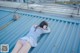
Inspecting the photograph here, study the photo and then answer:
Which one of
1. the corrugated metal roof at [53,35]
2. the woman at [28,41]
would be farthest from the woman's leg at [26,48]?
the corrugated metal roof at [53,35]

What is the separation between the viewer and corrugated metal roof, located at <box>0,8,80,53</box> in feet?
9.63

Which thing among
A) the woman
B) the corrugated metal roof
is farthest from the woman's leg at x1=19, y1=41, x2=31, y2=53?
the corrugated metal roof

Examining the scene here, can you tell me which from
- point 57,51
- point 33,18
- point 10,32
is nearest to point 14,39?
point 10,32

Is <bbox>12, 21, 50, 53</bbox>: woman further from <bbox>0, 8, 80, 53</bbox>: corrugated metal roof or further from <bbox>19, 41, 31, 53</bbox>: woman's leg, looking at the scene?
<bbox>0, 8, 80, 53</bbox>: corrugated metal roof

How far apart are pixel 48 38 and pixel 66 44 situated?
481mm

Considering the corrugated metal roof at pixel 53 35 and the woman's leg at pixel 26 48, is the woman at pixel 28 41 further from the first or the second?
the corrugated metal roof at pixel 53 35

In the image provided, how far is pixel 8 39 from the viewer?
10.8 feet

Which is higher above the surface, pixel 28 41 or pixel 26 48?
pixel 28 41

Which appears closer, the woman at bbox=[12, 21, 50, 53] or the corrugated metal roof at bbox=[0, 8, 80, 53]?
the woman at bbox=[12, 21, 50, 53]

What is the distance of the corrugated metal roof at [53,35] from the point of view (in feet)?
9.63

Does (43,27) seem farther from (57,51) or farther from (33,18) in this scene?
(33,18)

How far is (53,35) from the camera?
136 inches

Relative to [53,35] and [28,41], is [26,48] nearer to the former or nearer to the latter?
[28,41]

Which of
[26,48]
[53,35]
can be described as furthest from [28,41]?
[53,35]
